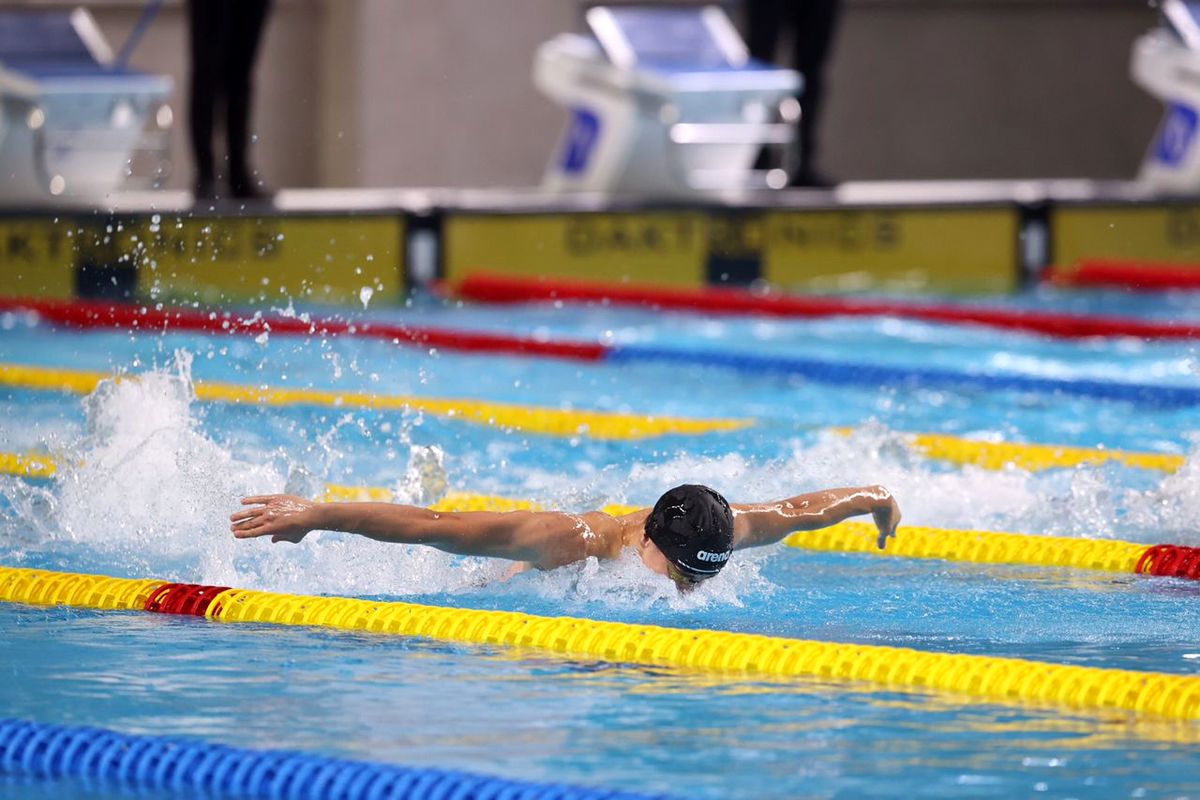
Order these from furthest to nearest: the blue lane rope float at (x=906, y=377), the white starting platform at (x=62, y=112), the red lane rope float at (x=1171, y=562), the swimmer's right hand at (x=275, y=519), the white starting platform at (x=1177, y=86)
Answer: the white starting platform at (x=1177, y=86) < the white starting platform at (x=62, y=112) < the blue lane rope float at (x=906, y=377) < the red lane rope float at (x=1171, y=562) < the swimmer's right hand at (x=275, y=519)

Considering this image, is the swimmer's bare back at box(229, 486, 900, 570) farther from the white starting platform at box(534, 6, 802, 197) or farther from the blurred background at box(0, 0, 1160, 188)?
the blurred background at box(0, 0, 1160, 188)

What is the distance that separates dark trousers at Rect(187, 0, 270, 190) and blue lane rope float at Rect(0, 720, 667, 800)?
19.9 ft

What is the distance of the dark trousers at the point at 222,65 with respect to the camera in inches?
340

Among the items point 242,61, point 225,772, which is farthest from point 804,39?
point 225,772

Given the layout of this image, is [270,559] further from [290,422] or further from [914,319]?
[914,319]

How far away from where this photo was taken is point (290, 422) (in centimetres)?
582

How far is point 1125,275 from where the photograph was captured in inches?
386

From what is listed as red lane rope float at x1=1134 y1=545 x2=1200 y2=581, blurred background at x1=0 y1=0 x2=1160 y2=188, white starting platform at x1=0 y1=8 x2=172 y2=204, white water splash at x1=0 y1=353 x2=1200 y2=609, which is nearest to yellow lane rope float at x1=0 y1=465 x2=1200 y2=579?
red lane rope float at x1=1134 y1=545 x2=1200 y2=581

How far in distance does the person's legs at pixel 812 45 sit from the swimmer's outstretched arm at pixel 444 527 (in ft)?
21.5

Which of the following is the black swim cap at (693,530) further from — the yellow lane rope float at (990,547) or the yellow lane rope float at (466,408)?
the yellow lane rope float at (466,408)

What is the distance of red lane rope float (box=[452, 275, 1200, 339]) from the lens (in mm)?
7941

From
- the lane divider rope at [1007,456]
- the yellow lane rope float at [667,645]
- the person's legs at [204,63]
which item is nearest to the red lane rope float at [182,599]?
the yellow lane rope float at [667,645]

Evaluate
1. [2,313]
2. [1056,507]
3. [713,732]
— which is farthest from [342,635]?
[2,313]

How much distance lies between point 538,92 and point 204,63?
4870mm
